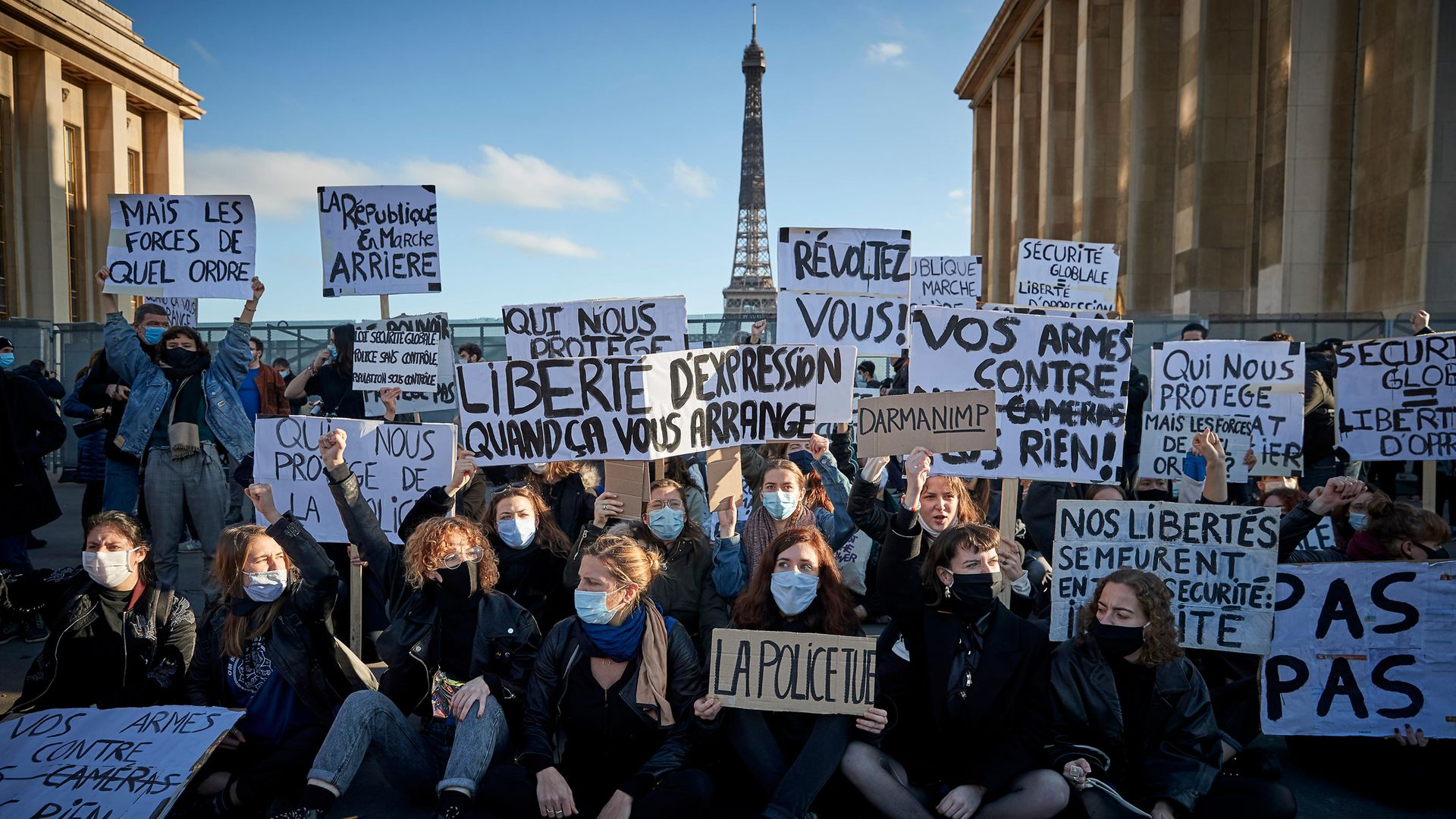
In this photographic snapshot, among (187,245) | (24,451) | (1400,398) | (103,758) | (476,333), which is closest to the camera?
(103,758)

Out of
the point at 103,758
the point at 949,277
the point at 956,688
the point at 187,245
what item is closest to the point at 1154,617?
the point at 956,688

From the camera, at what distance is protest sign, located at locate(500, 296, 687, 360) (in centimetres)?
698

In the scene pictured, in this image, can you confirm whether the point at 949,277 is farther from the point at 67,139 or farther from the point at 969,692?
the point at 67,139

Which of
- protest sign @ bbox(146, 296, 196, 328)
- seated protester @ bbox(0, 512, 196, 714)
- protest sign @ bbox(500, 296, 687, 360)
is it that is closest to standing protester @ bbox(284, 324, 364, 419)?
A: protest sign @ bbox(146, 296, 196, 328)

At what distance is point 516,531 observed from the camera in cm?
499

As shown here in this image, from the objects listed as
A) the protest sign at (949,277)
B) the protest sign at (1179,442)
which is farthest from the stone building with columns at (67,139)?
the protest sign at (1179,442)

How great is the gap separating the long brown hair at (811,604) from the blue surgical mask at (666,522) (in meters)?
0.89

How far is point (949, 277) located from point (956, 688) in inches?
315

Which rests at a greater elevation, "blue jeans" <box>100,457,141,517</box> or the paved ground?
"blue jeans" <box>100,457,141,517</box>

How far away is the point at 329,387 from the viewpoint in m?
9.09

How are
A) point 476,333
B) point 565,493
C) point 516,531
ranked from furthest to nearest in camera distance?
point 476,333 → point 565,493 → point 516,531

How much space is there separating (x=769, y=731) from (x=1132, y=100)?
21528mm

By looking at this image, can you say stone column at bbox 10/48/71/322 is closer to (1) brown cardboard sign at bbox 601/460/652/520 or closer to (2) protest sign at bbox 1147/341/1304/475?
(1) brown cardboard sign at bbox 601/460/652/520

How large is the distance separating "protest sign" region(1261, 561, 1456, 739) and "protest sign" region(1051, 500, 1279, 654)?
139 millimetres
